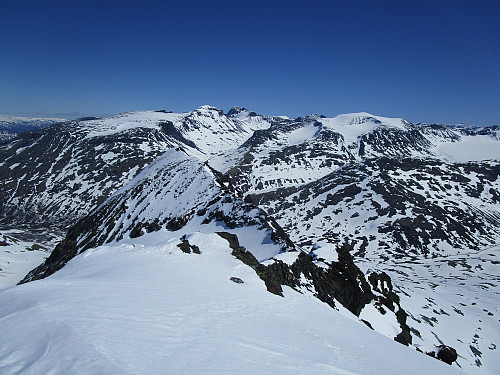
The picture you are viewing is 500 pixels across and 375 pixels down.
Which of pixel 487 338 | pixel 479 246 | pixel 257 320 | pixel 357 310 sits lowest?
pixel 487 338

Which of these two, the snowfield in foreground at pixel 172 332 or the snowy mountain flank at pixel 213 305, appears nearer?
the snowfield in foreground at pixel 172 332

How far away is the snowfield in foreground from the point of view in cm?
798

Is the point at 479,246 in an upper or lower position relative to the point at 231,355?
upper

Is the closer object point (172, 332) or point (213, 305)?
point (172, 332)

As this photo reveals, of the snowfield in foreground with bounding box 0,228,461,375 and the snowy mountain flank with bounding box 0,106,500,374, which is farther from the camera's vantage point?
the snowy mountain flank with bounding box 0,106,500,374

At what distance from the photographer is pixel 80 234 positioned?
83000 mm

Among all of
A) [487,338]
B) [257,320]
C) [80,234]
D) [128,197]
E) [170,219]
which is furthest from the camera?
[128,197]

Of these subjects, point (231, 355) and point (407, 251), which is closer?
point (231, 355)

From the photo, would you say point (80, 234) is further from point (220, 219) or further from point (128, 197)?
point (220, 219)

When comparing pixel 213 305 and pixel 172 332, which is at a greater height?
pixel 172 332

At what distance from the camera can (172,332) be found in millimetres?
10883

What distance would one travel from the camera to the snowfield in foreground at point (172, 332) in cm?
798

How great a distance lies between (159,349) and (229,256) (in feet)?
74.3

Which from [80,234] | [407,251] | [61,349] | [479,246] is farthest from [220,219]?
[479,246]
